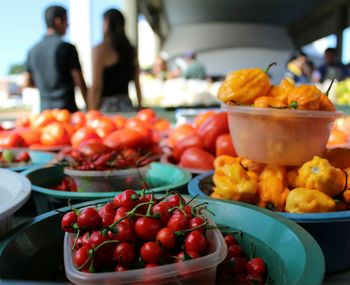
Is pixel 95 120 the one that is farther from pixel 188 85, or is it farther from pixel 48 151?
pixel 188 85

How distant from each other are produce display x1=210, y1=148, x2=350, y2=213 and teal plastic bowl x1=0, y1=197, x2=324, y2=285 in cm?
11

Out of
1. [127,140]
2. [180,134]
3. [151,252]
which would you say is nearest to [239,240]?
[151,252]

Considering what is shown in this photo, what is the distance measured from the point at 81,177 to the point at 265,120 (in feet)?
2.00

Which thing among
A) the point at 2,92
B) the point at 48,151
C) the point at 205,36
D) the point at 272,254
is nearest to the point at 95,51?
the point at 48,151

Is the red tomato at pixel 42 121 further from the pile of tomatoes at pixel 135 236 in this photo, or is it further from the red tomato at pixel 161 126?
the pile of tomatoes at pixel 135 236

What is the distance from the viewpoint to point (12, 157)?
1597mm

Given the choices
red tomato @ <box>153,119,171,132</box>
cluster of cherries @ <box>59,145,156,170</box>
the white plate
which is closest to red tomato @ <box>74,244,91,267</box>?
the white plate

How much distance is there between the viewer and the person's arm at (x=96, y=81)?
318cm

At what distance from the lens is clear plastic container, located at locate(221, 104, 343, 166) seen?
1.07 m

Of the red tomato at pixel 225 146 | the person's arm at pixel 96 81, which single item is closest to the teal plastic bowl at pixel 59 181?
the red tomato at pixel 225 146

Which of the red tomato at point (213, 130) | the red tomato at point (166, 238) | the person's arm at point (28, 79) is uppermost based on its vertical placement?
the person's arm at point (28, 79)

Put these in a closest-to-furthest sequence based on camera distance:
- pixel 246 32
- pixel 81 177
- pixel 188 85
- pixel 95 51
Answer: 1. pixel 81 177
2. pixel 95 51
3. pixel 188 85
4. pixel 246 32

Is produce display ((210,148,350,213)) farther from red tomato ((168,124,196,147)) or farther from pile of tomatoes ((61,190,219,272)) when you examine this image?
red tomato ((168,124,196,147))

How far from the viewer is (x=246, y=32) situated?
77.0 feet
